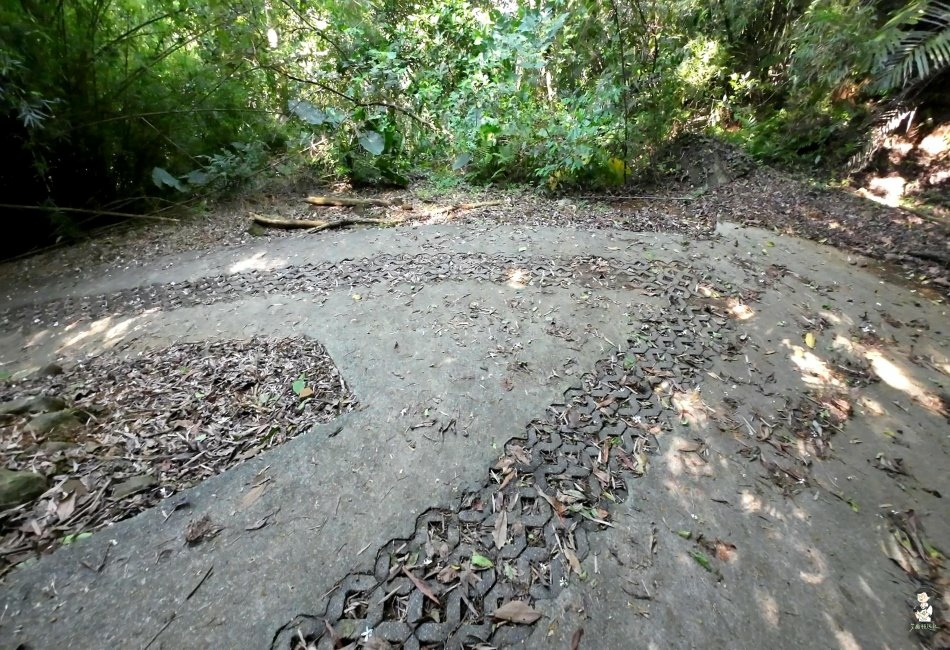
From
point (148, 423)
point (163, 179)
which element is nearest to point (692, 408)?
point (148, 423)

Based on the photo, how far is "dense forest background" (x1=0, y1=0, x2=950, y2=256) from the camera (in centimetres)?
481

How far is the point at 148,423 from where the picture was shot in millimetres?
2271

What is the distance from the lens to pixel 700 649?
1460 mm

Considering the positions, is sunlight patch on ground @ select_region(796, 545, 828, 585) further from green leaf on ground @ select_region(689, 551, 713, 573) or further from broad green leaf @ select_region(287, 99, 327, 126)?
broad green leaf @ select_region(287, 99, 327, 126)

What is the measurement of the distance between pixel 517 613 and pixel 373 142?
7.00 metres

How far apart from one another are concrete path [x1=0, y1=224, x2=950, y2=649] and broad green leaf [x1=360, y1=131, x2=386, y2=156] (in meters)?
3.85

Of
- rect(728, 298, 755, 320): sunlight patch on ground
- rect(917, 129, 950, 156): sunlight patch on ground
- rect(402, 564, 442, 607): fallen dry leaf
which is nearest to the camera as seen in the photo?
rect(402, 564, 442, 607): fallen dry leaf

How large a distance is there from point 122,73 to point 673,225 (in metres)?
6.83

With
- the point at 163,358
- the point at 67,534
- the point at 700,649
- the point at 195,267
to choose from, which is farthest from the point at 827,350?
the point at 195,267

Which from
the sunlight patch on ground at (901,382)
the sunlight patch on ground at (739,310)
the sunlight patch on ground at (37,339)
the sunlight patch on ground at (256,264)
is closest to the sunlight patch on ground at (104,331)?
the sunlight patch on ground at (37,339)

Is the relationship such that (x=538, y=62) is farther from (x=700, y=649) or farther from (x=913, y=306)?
(x=700, y=649)

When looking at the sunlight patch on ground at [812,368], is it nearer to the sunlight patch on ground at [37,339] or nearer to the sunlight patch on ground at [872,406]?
the sunlight patch on ground at [872,406]

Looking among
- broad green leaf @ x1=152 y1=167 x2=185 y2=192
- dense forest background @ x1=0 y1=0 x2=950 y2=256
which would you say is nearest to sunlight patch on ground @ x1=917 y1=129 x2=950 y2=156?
dense forest background @ x1=0 y1=0 x2=950 y2=256
